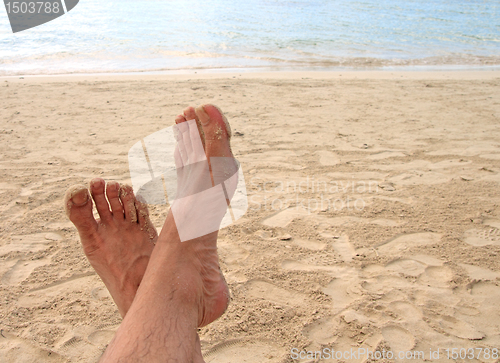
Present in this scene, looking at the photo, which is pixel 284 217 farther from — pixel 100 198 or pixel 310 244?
pixel 100 198

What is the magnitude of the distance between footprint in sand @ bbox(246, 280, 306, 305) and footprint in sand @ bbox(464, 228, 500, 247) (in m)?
0.86

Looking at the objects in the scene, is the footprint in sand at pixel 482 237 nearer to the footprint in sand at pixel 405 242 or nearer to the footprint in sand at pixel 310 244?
the footprint in sand at pixel 405 242

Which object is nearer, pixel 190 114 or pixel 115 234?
pixel 115 234

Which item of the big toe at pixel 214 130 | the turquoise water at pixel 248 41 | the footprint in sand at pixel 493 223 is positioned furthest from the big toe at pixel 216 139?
the turquoise water at pixel 248 41

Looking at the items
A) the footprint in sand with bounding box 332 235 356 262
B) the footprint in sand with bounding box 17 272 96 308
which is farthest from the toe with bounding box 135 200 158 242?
the footprint in sand with bounding box 332 235 356 262

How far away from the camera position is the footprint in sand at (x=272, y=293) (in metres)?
1.33

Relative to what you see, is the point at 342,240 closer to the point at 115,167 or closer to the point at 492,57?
the point at 115,167

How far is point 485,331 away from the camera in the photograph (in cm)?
117

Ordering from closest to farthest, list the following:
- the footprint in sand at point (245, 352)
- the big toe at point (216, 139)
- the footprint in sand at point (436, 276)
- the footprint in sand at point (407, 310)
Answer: the footprint in sand at point (245, 352) → the footprint in sand at point (407, 310) → the footprint in sand at point (436, 276) → the big toe at point (216, 139)

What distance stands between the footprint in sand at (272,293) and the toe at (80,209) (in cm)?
63

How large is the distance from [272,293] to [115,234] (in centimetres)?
64

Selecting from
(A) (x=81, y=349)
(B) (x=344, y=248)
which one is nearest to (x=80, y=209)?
(A) (x=81, y=349)

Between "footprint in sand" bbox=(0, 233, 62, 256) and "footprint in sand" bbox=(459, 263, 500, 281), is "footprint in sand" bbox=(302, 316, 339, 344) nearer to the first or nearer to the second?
"footprint in sand" bbox=(459, 263, 500, 281)

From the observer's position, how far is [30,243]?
1.63m
